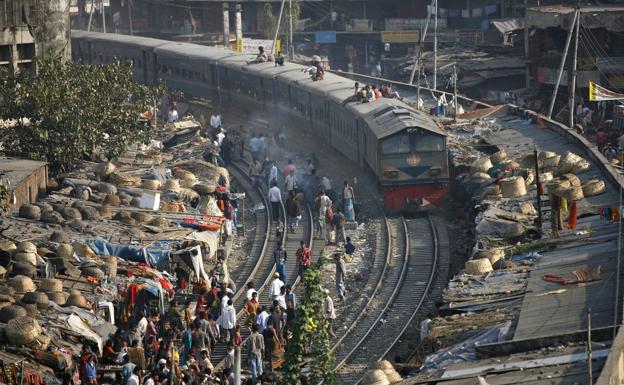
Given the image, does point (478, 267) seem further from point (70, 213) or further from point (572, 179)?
point (70, 213)

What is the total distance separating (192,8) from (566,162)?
45.1m

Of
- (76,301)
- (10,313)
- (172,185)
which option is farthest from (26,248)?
(172,185)

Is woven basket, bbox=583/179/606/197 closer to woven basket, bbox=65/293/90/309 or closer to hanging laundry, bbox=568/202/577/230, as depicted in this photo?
hanging laundry, bbox=568/202/577/230

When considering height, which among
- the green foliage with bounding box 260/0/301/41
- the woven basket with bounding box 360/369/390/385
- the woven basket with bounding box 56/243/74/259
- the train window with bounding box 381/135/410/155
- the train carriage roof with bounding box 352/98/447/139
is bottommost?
the woven basket with bounding box 360/369/390/385

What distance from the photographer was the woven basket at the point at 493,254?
889 inches

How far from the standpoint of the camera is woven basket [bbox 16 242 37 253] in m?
21.9

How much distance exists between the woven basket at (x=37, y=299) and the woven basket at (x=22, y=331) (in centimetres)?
130

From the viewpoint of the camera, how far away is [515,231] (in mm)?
24141

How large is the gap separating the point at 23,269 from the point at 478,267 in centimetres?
744

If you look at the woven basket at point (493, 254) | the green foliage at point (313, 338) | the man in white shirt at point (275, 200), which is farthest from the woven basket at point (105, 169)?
the green foliage at point (313, 338)

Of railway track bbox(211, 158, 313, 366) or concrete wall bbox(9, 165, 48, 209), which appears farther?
concrete wall bbox(9, 165, 48, 209)

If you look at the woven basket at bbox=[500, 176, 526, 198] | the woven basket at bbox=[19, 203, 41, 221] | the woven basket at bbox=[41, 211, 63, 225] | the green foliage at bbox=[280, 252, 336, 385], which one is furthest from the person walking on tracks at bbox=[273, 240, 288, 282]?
the green foliage at bbox=[280, 252, 336, 385]

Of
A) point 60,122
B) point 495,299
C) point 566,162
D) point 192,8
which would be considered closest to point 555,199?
point 495,299

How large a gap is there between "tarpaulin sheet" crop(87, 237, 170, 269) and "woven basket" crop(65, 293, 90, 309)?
318 cm
